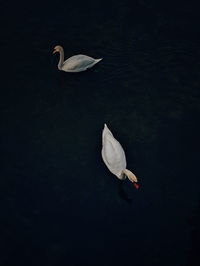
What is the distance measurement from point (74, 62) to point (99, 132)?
18.1 feet

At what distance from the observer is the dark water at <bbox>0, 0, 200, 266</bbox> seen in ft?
94.5

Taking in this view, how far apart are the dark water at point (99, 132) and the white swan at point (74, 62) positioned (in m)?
0.78

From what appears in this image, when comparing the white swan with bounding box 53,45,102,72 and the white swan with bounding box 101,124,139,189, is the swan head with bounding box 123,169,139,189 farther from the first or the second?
the white swan with bounding box 53,45,102,72

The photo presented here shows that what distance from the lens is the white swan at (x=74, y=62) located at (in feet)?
114

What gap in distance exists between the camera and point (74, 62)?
34.7 metres

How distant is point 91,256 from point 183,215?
608 centimetres

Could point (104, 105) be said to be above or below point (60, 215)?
above

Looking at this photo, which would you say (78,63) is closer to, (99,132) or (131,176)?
(99,132)

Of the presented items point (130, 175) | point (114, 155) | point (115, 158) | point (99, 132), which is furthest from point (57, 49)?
point (130, 175)

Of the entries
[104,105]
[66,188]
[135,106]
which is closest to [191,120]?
[135,106]

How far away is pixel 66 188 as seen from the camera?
30641 mm

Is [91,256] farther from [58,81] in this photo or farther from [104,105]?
[58,81]

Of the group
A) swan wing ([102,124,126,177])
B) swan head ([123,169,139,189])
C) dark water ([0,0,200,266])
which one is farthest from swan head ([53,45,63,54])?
swan head ([123,169,139,189])

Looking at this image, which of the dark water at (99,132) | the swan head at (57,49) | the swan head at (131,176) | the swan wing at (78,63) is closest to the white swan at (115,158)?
the swan head at (131,176)
